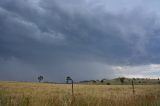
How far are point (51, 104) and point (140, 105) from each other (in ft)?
13.1

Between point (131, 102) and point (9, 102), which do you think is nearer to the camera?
point (9, 102)

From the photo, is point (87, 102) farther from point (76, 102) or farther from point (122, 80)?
point (122, 80)

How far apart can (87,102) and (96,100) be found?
68cm

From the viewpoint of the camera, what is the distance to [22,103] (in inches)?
398

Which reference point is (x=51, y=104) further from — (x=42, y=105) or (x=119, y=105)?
(x=119, y=105)

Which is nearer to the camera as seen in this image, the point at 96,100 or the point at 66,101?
the point at 66,101

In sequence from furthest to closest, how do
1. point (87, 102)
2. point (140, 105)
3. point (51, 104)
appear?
point (140, 105) → point (87, 102) → point (51, 104)

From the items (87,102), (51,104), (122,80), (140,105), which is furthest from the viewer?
(122,80)

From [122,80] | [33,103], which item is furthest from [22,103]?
[122,80]

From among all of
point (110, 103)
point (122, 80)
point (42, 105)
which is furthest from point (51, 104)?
point (122, 80)

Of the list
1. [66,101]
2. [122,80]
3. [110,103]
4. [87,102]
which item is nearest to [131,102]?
[110,103]

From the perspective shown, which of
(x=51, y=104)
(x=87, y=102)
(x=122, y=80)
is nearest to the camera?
(x=51, y=104)

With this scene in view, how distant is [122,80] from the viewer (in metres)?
179

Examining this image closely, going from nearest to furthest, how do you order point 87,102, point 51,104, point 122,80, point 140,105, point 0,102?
point 0,102 < point 51,104 < point 87,102 < point 140,105 < point 122,80
